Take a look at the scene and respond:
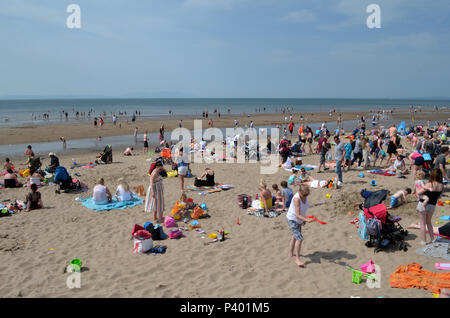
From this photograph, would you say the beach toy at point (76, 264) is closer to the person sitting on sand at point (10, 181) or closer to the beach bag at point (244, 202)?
the beach bag at point (244, 202)

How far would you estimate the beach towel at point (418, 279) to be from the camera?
4489 mm

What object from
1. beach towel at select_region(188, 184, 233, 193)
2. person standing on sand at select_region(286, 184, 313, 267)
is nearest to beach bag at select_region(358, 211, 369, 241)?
person standing on sand at select_region(286, 184, 313, 267)

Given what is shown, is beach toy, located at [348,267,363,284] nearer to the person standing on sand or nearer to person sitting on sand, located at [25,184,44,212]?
the person standing on sand

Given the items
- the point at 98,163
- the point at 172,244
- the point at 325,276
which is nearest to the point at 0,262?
the point at 172,244

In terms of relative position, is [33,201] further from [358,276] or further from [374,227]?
[374,227]

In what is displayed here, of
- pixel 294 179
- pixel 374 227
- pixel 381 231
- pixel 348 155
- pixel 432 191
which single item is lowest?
pixel 381 231

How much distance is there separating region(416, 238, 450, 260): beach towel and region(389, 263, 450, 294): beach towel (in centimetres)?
62

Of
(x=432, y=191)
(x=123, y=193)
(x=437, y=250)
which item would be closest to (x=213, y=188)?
(x=123, y=193)

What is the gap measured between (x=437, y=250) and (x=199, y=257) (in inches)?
175

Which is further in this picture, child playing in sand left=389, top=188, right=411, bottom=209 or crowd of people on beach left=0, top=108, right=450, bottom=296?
child playing in sand left=389, top=188, right=411, bottom=209

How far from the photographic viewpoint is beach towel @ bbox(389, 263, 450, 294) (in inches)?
177

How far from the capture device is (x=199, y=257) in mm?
5973

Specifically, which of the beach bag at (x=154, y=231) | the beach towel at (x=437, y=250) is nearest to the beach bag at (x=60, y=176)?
the beach bag at (x=154, y=231)

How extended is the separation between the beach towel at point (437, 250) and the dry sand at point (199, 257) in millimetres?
137
